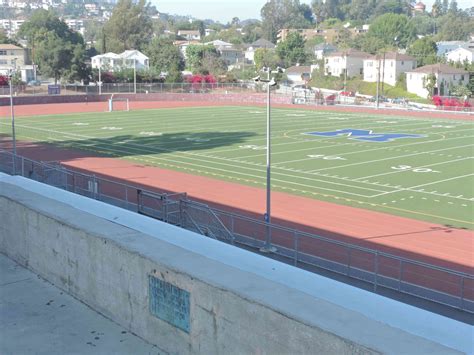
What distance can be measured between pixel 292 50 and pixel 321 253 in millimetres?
150020

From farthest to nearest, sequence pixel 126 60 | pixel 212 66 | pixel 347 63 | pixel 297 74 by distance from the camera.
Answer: pixel 297 74, pixel 347 63, pixel 126 60, pixel 212 66

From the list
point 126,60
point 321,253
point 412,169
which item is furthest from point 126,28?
point 321,253

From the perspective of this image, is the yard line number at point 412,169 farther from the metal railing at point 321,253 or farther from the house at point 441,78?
the house at point 441,78

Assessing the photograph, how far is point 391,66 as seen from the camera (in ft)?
416

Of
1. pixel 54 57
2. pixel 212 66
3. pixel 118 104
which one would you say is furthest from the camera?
pixel 212 66

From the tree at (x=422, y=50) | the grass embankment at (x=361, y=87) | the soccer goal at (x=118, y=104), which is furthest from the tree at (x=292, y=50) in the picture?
the soccer goal at (x=118, y=104)

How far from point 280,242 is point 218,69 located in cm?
10944

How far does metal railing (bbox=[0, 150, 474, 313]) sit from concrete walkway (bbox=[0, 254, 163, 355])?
8.49m

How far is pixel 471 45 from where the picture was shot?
181625 millimetres

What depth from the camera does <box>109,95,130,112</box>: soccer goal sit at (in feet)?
249

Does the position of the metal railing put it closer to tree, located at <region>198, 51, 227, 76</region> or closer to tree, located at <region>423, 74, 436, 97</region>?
tree, located at <region>423, 74, 436, 97</region>

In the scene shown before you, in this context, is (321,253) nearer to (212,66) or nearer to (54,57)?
(54,57)

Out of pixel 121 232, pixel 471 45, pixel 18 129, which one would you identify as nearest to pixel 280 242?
pixel 121 232

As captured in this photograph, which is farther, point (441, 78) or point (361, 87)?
point (361, 87)
